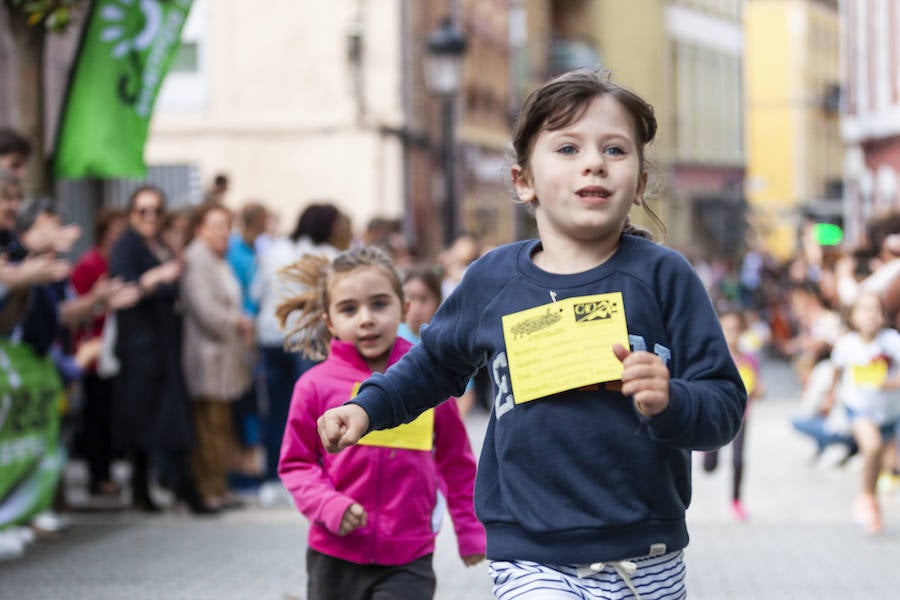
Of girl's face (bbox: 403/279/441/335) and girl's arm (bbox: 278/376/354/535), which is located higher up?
girl's face (bbox: 403/279/441/335)

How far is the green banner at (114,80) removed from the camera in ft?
31.4

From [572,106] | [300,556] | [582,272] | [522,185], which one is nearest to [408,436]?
[522,185]

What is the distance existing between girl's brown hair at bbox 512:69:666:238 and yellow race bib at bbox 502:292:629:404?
37 cm

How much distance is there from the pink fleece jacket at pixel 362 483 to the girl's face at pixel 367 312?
0.05 m

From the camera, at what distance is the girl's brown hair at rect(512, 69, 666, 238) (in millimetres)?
3719

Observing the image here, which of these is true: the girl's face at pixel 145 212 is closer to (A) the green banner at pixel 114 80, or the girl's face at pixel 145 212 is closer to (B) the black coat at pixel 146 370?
(B) the black coat at pixel 146 370

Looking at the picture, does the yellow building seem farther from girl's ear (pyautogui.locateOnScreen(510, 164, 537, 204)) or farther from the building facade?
girl's ear (pyautogui.locateOnScreen(510, 164, 537, 204))

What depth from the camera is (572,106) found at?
3713mm

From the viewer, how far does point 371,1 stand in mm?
27719

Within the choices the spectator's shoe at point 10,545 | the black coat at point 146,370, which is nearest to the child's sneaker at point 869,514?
the black coat at point 146,370

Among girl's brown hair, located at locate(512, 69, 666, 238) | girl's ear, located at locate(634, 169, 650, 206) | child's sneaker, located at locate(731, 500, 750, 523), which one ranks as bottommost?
child's sneaker, located at locate(731, 500, 750, 523)

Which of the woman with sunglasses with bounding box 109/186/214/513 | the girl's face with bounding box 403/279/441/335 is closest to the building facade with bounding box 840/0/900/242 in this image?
the woman with sunglasses with bounding box 109/186/214/513

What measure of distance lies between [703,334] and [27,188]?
7.03m

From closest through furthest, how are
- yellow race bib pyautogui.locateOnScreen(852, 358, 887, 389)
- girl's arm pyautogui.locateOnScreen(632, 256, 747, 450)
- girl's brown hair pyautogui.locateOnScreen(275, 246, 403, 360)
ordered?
girl's arm pyautogui.locateOnScreen(632, 256, 747, 450)
girl's brown hair pyautogui.locateOnScreen(275, 246, 403, 360)
yellow race bib pyautogui.locateOnScreen(852, 358, 887, 389)
